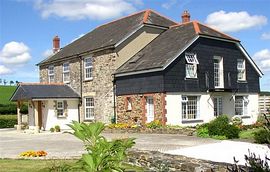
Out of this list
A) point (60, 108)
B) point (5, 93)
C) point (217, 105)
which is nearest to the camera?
point (217, 105)

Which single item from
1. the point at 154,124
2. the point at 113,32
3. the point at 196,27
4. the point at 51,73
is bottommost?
the point at 154,124

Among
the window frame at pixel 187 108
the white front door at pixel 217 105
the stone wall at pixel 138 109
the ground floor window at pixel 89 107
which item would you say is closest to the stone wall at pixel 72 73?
the ground floor window at pixel 89 107

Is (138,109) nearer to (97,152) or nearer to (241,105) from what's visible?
(241,105)

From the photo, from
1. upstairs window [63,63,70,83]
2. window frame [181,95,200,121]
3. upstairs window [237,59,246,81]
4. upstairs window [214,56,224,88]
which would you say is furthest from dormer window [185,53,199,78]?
upstairs window [63,63,70,83]

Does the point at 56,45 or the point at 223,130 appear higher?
the point at 56,45

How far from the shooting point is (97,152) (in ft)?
19.6

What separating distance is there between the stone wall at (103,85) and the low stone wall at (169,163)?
1663cm

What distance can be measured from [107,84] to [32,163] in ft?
56.9

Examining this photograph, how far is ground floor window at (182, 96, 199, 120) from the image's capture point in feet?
83.6

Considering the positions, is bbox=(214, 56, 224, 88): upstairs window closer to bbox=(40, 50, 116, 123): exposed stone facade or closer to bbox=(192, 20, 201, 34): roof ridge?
bbox=(192, 20, 201, 34): roof ridge

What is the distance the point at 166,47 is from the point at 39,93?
11048mm

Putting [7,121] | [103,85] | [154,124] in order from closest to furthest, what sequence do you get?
[154,124]
[103,85]
[7,121]

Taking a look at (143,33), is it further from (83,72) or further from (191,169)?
(191,169)

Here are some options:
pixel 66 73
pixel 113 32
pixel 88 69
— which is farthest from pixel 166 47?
pixel 66 73
